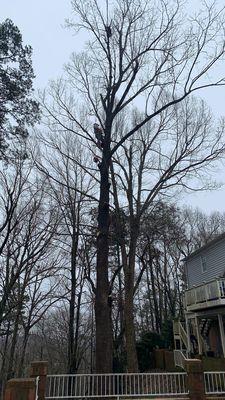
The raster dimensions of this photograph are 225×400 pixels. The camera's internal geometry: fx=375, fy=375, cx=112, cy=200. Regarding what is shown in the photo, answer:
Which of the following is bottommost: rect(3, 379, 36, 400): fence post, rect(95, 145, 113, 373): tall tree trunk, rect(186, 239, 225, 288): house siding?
rect(3, 379, 36, 400): fence post

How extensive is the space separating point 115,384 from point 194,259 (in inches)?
681

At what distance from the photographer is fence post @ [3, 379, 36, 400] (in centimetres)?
837

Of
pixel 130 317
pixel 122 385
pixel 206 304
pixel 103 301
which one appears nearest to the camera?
pixel 122 385

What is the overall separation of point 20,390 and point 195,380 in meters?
4.53

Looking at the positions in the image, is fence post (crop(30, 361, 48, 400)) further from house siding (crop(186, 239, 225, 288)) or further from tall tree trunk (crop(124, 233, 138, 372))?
house siding (crop(186, 239, 225, 288))

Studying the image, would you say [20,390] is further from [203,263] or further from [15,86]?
[203,263]

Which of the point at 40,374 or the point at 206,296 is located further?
the point at 206,296

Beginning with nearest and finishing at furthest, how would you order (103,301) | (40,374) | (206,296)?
(40,374)
(103,301)
(206,296)

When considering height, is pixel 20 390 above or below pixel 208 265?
below

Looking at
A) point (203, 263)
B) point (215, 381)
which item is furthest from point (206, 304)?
point (215, 381)

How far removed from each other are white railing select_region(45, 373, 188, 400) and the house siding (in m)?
12.8

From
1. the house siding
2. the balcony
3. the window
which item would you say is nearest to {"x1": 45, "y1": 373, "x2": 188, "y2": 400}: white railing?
the balcony

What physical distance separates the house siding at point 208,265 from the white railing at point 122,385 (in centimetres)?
1276

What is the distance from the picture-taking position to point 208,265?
2442 centimetres
